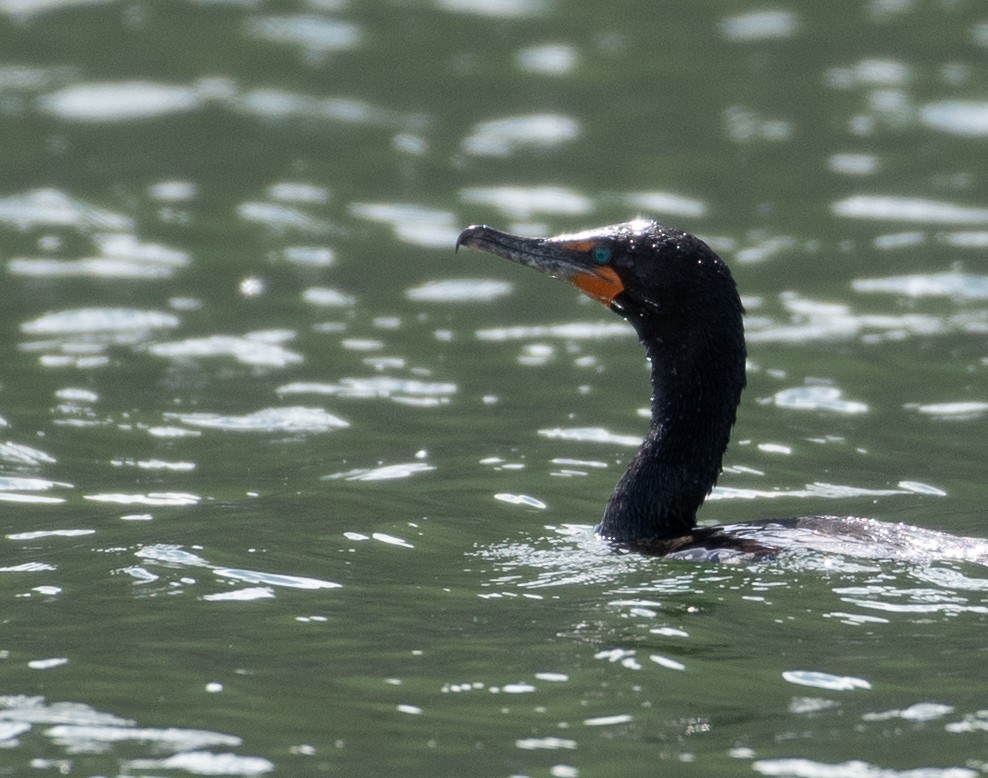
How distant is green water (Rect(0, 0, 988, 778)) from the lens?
20.2 ft

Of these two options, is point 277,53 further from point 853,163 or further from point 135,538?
point 135,538

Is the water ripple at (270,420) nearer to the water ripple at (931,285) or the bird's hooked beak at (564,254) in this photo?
the bird's hooked beak at (564,254)

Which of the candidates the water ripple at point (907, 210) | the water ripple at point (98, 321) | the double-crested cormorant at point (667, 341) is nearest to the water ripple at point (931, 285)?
the water ripple at point (907, 210)

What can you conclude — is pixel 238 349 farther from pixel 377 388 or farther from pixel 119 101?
pixel 119 101

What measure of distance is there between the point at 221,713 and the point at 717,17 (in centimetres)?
1563

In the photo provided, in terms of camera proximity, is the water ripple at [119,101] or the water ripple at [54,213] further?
the water ripple at [119,101]

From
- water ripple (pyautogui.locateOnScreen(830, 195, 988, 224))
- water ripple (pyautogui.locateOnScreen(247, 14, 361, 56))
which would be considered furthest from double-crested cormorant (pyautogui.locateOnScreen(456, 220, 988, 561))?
water ripple (pyautogui.locateOnScreen(247, 14, 361, 56))

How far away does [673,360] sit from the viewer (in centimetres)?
873

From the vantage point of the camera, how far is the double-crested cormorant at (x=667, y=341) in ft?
28.0

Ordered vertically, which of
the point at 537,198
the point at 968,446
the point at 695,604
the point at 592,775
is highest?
the point at 537,198

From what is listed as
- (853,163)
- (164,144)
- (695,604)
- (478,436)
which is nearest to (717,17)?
(853,163)

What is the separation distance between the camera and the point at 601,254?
8703 millimetres

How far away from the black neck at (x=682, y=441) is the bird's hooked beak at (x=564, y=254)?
29 centimetres

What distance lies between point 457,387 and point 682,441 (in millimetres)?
3638
